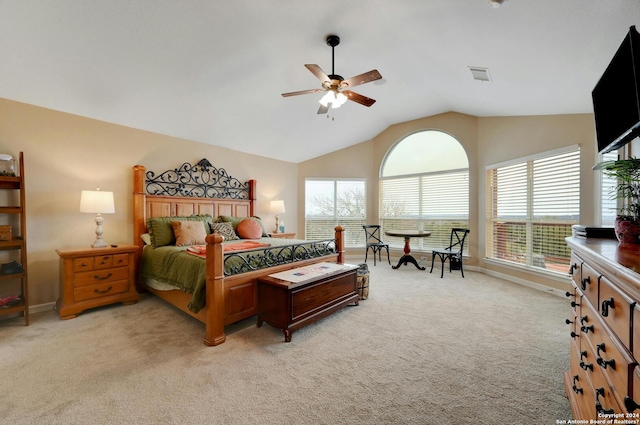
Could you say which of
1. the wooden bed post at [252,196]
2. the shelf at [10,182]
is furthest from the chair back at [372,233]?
the shelf at [10,182]

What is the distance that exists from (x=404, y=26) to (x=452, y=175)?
354 centimetres

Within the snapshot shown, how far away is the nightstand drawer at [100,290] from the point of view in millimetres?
2986

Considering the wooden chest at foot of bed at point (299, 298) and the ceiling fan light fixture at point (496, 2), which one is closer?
the ceiling fan light fixture at point (496, 2)

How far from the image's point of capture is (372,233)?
6203 millimetres

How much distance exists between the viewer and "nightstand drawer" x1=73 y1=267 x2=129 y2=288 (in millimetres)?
2990

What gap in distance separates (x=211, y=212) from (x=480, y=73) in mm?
4513

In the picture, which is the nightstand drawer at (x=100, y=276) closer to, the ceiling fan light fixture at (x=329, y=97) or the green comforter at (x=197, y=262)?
the green comforter at (x=197, y=262)

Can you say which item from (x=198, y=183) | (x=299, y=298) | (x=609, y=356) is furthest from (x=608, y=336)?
(x=198, y=183)

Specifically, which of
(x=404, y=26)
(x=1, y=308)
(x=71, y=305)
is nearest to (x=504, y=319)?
(x=404, y=26)

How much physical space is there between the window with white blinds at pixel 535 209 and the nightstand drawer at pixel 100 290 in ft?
19.4

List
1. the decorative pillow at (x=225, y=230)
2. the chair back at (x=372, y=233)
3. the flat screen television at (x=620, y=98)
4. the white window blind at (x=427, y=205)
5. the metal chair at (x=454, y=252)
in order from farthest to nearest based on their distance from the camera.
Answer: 1. the chair back at (x=372, y=233)
2. the white window blind at (x=427, y=205)
3. the metal chair at (x=454, y=252)
4. the decorative pillow at (x=225, y=230)
5. the flat screen television at (x=620, y=98)

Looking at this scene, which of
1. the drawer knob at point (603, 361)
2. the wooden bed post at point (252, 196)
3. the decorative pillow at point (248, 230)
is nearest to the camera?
the drawer knob at point (603, 361)

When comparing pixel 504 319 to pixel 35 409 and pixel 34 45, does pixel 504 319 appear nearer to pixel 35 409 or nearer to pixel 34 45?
pixel 35 409

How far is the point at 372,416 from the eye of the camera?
5.15ft
